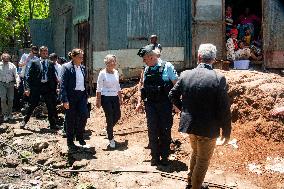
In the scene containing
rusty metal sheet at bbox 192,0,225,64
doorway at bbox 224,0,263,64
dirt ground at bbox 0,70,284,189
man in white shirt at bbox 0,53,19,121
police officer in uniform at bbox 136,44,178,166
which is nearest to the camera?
dirt ground at bbox 0,70,284,189

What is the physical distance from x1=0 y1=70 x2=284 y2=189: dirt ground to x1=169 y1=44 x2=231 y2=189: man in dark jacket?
0.94 meters

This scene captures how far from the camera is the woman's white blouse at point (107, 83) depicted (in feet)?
24.8

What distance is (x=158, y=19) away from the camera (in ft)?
42.1

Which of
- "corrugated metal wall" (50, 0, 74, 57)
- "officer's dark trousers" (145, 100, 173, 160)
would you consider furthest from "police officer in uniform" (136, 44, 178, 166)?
"corrugated metal wall" (50, 0, 74, 57)

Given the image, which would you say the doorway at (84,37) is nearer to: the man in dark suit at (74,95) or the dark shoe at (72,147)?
the man in dark suit at (74,95)

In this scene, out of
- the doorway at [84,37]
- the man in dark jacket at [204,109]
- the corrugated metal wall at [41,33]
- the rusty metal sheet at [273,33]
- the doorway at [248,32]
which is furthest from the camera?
the corrugated metal wall at [41,33]

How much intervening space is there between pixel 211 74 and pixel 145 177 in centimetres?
211

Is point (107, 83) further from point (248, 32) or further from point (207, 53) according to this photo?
point (248, 32)

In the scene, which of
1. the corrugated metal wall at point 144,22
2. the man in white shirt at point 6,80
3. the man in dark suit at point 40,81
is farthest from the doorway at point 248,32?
the man in white shirt at point 6,80

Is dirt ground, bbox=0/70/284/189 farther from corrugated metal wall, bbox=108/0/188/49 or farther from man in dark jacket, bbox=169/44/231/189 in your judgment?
corrugated metal wall, bbox=108/0/188/49

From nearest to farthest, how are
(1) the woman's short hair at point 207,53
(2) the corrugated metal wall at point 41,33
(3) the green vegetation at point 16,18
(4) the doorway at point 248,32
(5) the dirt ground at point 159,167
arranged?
(1) the woman's short hair at point 207,53 → (5) the dirt ground at point 159,167 → (4) the doorway at point 248,32 → (2) the corrugated metal wall at point 41,33 → (3) the green vegetation at point 16,18

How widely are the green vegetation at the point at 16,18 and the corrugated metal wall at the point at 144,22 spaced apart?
1677 cm

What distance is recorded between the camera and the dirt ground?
5742mm

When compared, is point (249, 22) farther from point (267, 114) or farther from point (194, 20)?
point (267, 114)
